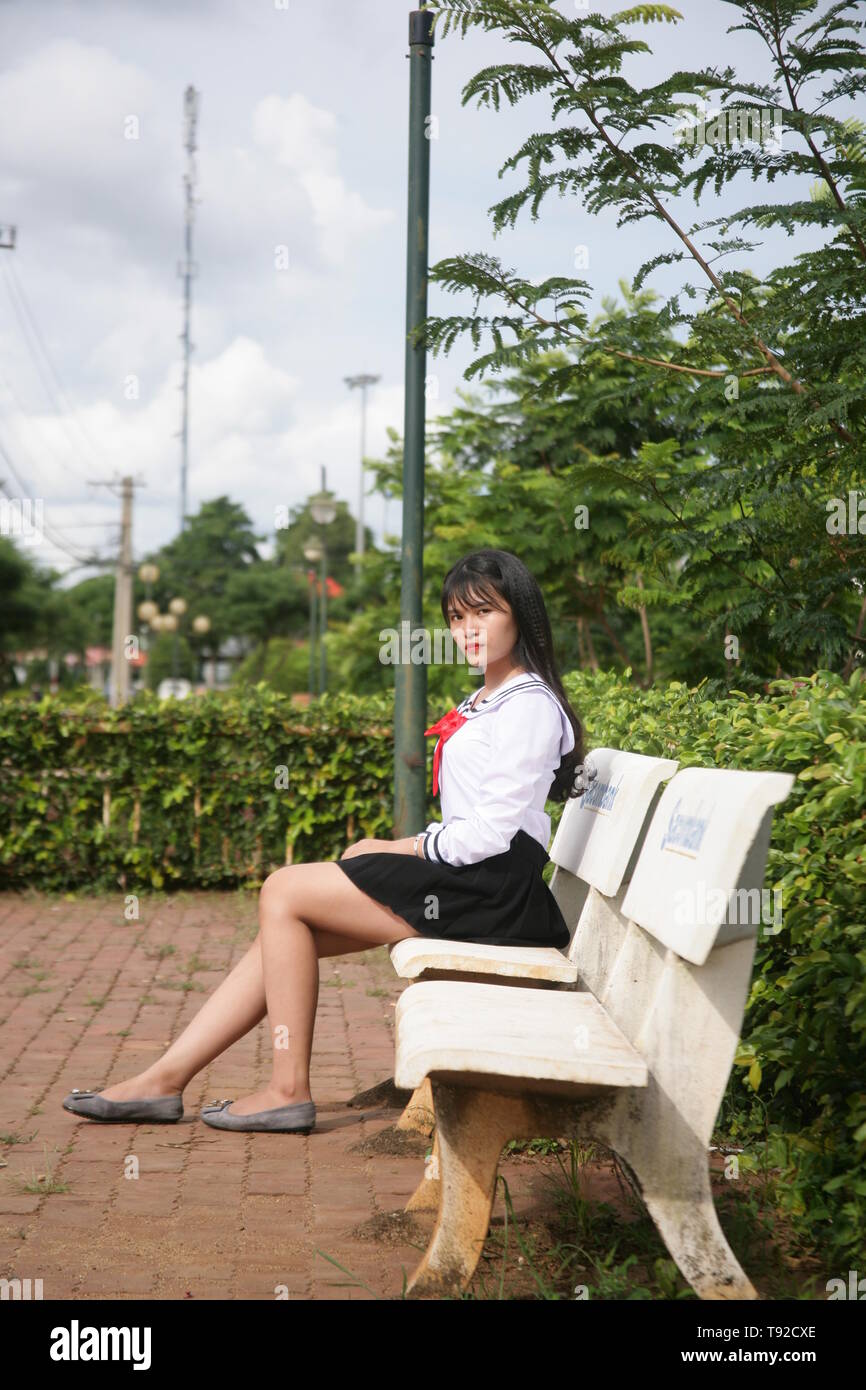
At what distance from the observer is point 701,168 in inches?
197

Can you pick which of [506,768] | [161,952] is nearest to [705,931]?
[506,768]

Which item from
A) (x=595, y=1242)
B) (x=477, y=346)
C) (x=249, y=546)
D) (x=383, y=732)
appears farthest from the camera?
(x=249, y=546)

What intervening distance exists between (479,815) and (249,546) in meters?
81.5

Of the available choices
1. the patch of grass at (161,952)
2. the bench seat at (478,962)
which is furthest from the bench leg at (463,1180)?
the patch of grass at (161,952)

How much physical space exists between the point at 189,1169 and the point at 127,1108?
16.7 inches

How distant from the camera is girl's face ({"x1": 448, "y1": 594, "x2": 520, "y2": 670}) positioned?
3.94m

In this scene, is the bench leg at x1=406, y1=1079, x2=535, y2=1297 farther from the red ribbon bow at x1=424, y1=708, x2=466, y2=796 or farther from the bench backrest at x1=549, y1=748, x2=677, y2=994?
the red ribbon bow at x1=424, y1=708, x2=466, y2=796

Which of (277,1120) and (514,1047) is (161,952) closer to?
(277,1120)

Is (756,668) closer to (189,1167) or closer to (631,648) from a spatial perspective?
(189,1167)

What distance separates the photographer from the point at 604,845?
3.64 meters

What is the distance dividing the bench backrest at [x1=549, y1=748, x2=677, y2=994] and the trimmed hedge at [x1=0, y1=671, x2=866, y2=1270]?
0.86 ft

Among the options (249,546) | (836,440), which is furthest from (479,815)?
(249,546)

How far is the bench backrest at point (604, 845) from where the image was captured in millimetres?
3439

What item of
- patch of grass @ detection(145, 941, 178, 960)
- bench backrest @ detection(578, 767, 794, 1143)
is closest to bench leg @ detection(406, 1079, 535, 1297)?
bench backrest @ detection(578, 767, 794, 1143)
